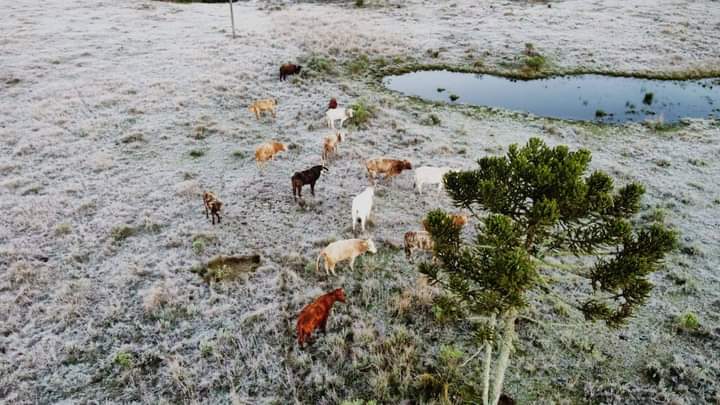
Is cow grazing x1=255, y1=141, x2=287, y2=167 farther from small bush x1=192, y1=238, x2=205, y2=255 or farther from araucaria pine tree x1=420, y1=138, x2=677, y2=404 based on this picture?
araucaria pine tree x1=420, y1=138, x2=677, y2=404

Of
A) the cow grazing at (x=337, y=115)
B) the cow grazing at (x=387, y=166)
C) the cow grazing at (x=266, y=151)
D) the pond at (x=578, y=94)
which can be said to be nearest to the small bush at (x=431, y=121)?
the pond at (x=578, y=94)

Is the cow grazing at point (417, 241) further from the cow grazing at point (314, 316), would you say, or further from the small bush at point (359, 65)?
the small bush at point (359, 65)

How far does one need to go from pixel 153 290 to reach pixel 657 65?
1271 inches

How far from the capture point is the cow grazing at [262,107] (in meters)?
20.9

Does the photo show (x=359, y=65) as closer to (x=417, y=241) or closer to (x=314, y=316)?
(x=417, y=241)

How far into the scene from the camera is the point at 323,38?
32531mm

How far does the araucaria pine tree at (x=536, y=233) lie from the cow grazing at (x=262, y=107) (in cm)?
1652

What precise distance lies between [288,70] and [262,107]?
572 cm

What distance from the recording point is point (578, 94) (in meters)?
25.2

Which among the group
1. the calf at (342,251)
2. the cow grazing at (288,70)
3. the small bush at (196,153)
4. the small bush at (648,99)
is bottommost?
the calf at (342,251)

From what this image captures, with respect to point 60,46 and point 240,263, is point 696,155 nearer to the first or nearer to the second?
point 240,263

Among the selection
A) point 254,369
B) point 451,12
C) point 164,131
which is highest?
point 451,12

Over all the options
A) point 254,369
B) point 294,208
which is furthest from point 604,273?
point 294,208

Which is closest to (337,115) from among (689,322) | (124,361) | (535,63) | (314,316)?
(314,316)
